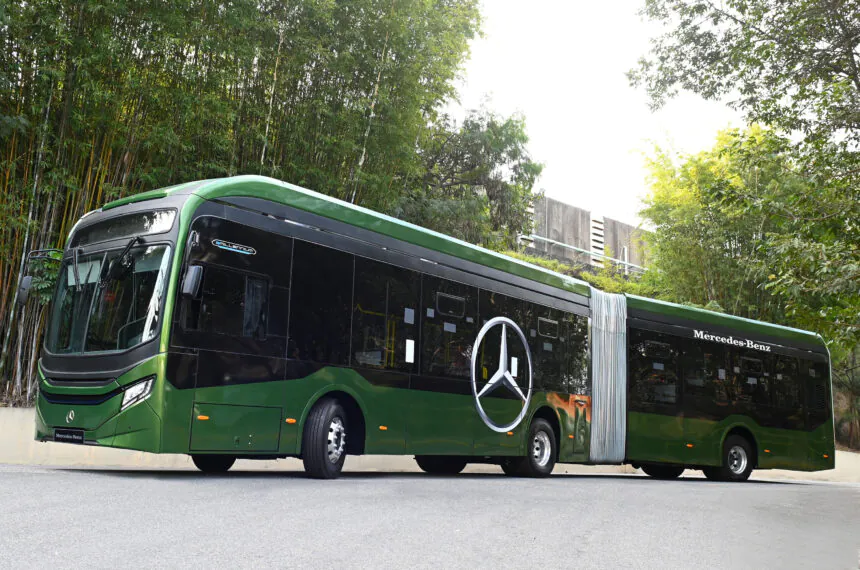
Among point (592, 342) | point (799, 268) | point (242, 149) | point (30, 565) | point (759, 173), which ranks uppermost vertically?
point (759, 173)

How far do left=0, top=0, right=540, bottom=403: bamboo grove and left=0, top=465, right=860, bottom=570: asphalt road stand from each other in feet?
15.4

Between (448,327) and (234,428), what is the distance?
368cm

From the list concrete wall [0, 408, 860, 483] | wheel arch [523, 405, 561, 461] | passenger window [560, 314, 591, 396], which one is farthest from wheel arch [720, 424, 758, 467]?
concrete wall [0, 408, 860, 483]

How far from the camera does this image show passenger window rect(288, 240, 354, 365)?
924cm

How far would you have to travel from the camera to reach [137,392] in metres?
8.03

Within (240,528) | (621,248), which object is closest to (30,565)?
(240,528)

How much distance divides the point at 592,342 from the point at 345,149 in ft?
16.4

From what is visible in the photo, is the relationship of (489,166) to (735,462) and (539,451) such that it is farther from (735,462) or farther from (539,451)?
(539,451)

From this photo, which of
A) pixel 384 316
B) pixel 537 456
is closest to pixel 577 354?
pixel 537 456

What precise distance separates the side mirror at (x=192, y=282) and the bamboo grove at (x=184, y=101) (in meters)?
4.18

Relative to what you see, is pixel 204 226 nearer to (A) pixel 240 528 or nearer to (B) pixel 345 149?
(A) pixel 240 528

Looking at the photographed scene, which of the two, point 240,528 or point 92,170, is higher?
point 92,170

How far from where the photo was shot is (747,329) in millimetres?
16531

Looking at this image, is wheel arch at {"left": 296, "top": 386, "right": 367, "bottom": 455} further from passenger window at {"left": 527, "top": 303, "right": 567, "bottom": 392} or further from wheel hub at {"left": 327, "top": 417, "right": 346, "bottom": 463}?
passenger window at {"left": 527, "top": 303, "right": 567, "bottom": 392}
